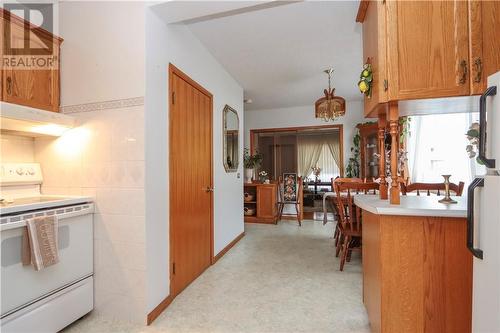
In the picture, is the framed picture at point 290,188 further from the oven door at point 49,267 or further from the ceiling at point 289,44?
the oven door at point 49,267

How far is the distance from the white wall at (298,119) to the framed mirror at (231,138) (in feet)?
6.84

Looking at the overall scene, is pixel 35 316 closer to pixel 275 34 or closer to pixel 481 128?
pixel 481 128

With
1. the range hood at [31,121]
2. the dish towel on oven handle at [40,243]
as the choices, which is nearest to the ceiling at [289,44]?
the range hood at [31,121]

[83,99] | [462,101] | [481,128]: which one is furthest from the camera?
[83,99]

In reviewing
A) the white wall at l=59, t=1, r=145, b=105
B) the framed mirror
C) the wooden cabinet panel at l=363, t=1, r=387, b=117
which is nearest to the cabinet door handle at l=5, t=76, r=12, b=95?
the white wall at l=59, t=1, r=145, b=105

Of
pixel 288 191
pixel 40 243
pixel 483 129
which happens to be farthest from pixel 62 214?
pixel 288 191

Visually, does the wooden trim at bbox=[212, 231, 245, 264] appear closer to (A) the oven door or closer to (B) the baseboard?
(B) the baseboard

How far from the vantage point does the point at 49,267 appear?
5.05ft

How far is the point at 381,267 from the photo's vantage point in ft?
4.33

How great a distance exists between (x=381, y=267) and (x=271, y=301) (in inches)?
42.4

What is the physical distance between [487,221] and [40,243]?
226 cm

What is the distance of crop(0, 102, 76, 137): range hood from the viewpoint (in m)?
1.53

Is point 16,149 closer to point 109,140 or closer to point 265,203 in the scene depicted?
point 109,140

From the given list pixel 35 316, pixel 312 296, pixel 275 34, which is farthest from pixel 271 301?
pixel 275 34
